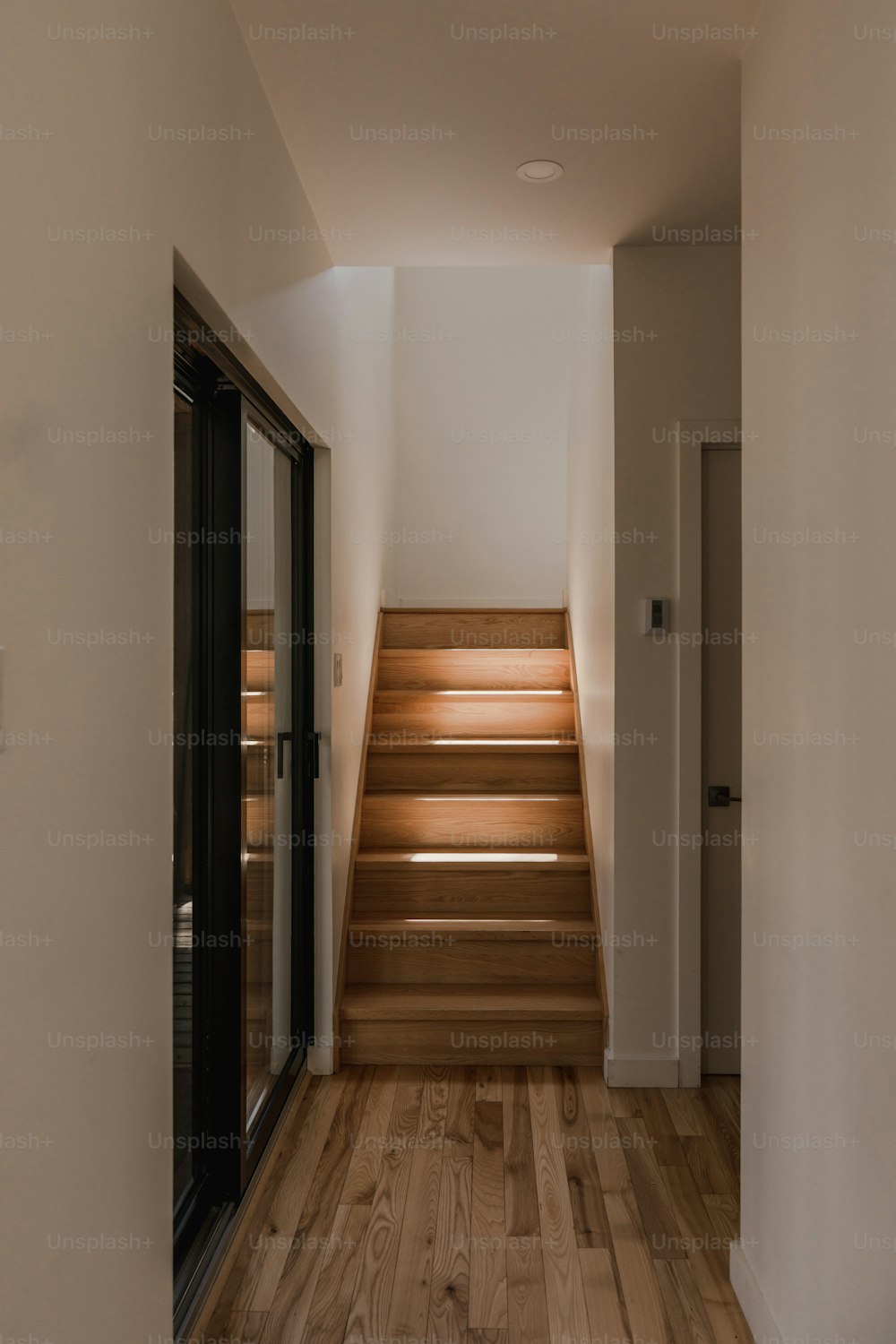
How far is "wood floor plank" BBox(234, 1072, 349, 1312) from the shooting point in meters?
2.12

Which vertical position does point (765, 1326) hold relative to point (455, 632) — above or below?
below

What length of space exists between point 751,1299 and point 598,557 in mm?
2342

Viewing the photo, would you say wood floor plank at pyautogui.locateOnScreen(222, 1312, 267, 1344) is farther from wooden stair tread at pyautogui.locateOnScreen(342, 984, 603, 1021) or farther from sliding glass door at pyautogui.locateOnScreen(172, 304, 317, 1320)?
wooden stair tread at pyautogui.locateOnScreen(342, 984, 603, 1021)

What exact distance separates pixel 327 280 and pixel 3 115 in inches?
85.7

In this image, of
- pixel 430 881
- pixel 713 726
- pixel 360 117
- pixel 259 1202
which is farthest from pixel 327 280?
pixel 259 1202

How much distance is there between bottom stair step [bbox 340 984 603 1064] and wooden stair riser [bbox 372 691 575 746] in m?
1.41

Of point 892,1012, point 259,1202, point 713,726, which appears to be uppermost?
point 713,726

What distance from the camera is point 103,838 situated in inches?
53.1

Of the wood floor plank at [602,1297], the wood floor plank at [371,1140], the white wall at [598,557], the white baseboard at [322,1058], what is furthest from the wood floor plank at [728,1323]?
the white baseboard at [322,1058]

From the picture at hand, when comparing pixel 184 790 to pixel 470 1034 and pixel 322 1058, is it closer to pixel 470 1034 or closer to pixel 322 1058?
pixel 322 1058

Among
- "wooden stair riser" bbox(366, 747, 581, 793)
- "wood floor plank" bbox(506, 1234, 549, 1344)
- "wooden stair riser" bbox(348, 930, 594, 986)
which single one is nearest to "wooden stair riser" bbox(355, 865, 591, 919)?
"wooden stair riser" bbox(348, 930, 594, 986)

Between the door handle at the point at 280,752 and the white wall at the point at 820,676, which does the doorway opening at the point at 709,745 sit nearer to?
the white wall at the point at 820,676

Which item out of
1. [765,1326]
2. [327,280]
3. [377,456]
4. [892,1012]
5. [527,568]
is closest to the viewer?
[892,1012]

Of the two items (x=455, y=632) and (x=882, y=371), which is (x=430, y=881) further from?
(x=882, y=371)
